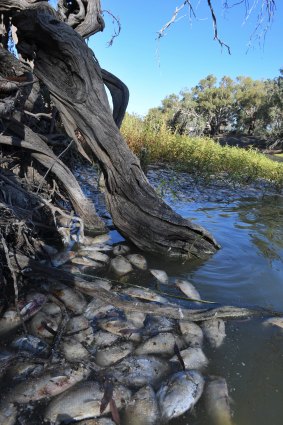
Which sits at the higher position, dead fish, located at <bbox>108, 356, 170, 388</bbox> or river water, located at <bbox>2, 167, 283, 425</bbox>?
dead fish, located at <bbox>108, 356, 170, 388</bbox>

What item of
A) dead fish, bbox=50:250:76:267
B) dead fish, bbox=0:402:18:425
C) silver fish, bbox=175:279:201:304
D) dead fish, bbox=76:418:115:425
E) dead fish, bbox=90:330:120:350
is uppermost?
dead fish, bbox=50:250:76:267

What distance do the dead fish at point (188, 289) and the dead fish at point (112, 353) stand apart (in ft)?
2.89

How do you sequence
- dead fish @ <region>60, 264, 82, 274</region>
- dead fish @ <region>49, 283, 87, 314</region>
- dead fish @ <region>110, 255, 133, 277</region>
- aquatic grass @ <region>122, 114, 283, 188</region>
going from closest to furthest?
dead fish @ <region>49, 283, 87, 314</region>, dead fish @ <region>60, 264, 82, 274</region>, dead fish @ <region>110, 255, 133, 277</region>, aquatic grass @ <region>122, 114, 283, 188</region>

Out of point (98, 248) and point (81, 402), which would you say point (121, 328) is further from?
point (98, 248)

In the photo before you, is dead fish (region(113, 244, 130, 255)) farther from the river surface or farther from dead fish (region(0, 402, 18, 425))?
dead fish (region(0, 402, 18, 425))

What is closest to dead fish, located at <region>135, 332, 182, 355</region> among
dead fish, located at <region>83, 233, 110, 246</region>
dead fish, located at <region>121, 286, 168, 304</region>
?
dead fish, located at <region>121, 286, 168, 304</region>

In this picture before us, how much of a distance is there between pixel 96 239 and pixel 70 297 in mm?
1374

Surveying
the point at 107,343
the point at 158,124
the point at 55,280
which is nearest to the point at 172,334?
the point at 107,343

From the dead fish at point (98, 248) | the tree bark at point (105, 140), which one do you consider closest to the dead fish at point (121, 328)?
the dead fish at point (98, 248)

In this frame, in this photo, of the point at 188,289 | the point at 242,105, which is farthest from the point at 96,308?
the point at 242,105

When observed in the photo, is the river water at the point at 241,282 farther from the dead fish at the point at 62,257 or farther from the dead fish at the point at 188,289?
the dead fish at the point at 62,257

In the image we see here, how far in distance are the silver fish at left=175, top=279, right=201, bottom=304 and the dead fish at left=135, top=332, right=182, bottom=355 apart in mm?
686

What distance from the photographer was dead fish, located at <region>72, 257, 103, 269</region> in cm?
327

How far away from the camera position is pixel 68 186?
3.92 meters
